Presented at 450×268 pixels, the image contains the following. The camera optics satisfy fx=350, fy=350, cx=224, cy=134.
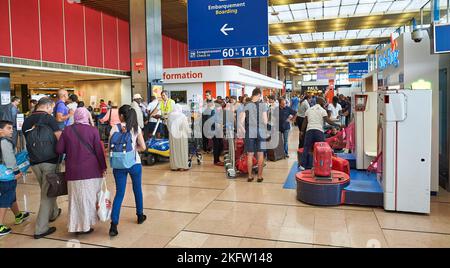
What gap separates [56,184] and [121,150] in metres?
0.80

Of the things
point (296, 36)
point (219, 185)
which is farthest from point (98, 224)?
point (296, 36)

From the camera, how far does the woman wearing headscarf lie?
3.61 metres

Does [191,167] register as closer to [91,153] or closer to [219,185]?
[219,185]

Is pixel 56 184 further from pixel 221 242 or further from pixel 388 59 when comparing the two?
pixel 388 59

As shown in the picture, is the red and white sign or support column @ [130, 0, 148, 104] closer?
support column @ [130, 0, 148, 104]

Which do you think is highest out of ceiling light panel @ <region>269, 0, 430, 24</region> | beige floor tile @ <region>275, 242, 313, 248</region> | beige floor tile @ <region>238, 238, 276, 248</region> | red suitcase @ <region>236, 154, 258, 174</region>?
ceiling light panel @ <region>269, 0, 430, 24</region>

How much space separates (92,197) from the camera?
3.72m

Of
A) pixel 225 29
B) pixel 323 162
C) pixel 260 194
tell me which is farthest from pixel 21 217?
pixel 225 29

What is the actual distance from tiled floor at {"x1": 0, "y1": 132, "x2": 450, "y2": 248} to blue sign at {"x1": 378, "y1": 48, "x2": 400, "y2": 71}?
2.28 m

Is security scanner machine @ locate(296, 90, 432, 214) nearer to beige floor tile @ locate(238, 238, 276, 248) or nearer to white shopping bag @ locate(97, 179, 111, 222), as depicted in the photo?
beige floor tile @ locate(238, 238, 276, 248)

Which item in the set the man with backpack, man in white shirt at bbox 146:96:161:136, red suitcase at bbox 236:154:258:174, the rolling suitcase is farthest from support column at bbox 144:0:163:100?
the man with backpack

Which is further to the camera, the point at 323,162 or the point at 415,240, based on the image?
the point at 323,162

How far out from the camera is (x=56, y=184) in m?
3.79
